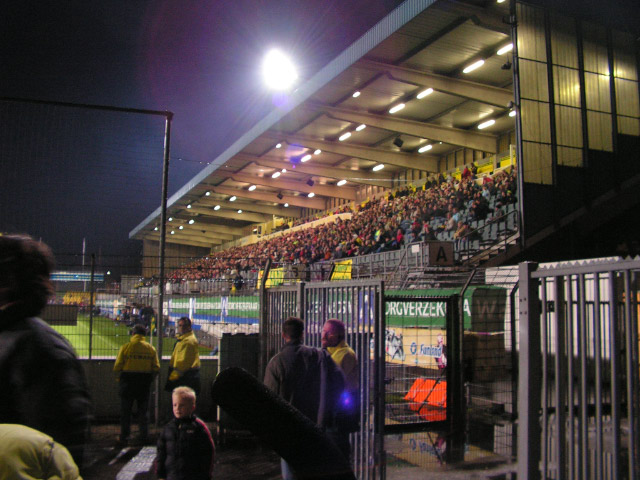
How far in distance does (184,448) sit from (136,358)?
4.51 metres

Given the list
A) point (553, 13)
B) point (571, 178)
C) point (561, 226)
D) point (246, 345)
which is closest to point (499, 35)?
point (553, 13)

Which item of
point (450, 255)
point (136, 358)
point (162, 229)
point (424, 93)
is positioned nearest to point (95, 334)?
point (136, 358)

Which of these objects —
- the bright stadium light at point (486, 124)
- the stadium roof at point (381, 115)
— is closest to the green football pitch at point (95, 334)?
the stadium roof at point (381, 115)

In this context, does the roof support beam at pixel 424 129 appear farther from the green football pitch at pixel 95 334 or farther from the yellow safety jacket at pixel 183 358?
the yellow safety jacket at pixel 183 358

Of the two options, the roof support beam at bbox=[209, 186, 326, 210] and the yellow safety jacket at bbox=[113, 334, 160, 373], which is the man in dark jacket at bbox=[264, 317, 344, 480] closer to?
the yellow safety jacket at bbox=[113, 334, 160, 373]

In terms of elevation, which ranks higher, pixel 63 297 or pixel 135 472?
pixel 63 297

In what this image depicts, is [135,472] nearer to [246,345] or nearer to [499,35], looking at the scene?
[246,345]

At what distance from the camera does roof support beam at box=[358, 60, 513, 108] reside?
2161 cm

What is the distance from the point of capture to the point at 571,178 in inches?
789

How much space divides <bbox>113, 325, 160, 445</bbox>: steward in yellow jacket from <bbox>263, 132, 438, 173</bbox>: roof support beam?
71.0 feet

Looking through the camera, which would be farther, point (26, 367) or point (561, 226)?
point (561, 226)

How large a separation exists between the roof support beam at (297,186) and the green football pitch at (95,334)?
87.8ft

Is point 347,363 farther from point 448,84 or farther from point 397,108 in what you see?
point 397,108

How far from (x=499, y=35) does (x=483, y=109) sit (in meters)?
7.47
